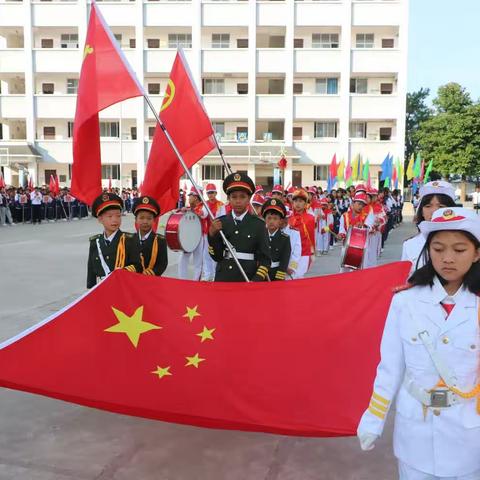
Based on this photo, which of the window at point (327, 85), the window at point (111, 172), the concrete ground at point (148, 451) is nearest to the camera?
the concrete ground at point (148, 451)

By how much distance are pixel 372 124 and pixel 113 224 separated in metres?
41.1

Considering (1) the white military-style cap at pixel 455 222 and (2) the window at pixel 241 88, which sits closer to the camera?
(1) the white military-style cap at pixel 455 222

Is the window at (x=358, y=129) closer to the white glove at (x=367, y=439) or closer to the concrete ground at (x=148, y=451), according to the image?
the concrete ground at (x=148, y=451)

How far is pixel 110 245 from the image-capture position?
5078mm

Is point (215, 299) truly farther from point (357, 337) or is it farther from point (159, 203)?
point (159, 203)

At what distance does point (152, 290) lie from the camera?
417 centimetres

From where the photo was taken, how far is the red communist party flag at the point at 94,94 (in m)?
5.07

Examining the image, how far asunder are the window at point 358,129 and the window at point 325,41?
6.31 metres

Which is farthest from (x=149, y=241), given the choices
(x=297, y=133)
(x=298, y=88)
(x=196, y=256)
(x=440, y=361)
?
(x=298, y=88)

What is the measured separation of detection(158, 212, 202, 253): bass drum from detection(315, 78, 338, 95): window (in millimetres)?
36446

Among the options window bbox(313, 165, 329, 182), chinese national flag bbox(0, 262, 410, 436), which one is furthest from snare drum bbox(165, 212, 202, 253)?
window bbox(313, 165, 329, 182)

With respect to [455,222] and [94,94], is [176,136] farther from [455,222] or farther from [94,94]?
[455,222]

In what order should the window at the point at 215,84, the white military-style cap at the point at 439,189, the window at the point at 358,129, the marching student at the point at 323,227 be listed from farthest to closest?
the window at the point at 215,84 < the window at the point at 358,129 < the marching student at the point at 323,227 < the white military-style cap at the point at 439,189

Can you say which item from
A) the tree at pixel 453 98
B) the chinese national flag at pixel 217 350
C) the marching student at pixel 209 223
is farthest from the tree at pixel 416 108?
the chinese national flag at pixel 217 350
